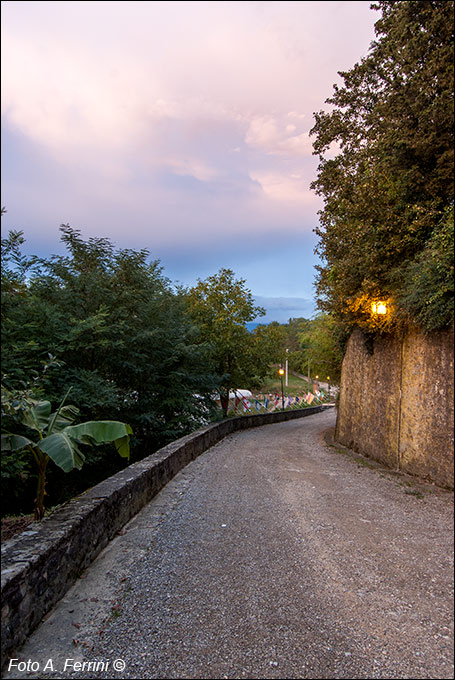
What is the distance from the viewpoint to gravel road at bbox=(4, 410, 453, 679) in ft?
6.27

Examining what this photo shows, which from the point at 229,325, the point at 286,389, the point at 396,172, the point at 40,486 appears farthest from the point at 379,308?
the point at 286,389

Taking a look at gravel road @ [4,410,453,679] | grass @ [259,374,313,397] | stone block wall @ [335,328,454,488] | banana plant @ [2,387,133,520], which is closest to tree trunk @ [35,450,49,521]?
banana plant @ [2,387,133,520]

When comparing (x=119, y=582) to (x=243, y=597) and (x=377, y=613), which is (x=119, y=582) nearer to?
(x=243, y=597)

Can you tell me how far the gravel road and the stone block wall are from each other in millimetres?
414

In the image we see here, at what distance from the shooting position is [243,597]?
255 centimetres

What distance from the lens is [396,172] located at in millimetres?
5863

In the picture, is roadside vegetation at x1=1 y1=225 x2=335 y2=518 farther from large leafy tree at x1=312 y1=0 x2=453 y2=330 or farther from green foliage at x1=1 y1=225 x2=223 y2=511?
large leafy tree at x1=312 y1=0 x2=453 y2=330

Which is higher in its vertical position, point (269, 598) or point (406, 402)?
point (406, 402)

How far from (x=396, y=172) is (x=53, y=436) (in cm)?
641

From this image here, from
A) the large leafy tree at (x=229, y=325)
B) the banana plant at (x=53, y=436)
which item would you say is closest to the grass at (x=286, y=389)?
the large leafy tree at (x=229, y=325)

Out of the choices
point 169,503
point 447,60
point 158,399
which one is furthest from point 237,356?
point 447,60

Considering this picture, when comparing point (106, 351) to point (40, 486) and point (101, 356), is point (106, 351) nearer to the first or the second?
point (101, 356)

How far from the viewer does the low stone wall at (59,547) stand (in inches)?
82.1

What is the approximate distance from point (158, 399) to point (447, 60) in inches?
377
